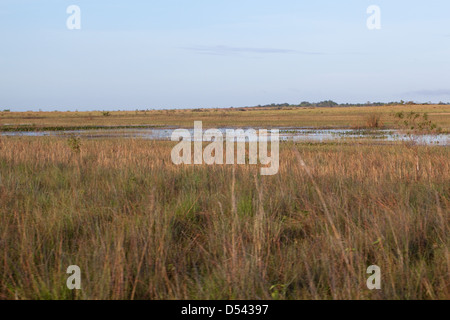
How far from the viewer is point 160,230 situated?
489 cm

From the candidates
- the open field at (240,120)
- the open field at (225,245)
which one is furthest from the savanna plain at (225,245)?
the open field at (240,120)

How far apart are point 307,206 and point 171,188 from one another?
2.67 metres

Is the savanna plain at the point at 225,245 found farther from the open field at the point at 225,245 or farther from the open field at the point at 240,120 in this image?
the open field at the point at 240,120

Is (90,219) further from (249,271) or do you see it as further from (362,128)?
(362,128)

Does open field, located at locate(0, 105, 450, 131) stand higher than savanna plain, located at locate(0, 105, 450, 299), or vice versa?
open field, located at locate(0, 105, 450, 131)

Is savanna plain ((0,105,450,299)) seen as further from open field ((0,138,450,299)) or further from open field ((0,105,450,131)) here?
open field ((0,105,450,131))

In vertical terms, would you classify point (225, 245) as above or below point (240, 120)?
below

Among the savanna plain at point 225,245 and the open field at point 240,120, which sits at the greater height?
the open field at point 240,120

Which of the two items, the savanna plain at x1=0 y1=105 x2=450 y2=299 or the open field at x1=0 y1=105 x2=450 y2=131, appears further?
the open field at x1=0 y1=105 x2=450 y2=131

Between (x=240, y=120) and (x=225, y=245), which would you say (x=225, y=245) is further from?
(x=240, y=120)

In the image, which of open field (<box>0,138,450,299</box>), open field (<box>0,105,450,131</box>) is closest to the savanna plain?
open field (<box>0,138,450,299</box>)

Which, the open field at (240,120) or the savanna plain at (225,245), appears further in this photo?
the open field at (240,120)

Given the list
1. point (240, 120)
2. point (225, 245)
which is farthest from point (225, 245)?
point (240, 120)

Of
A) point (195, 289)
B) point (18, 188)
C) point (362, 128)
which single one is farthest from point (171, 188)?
point (362, 128)
